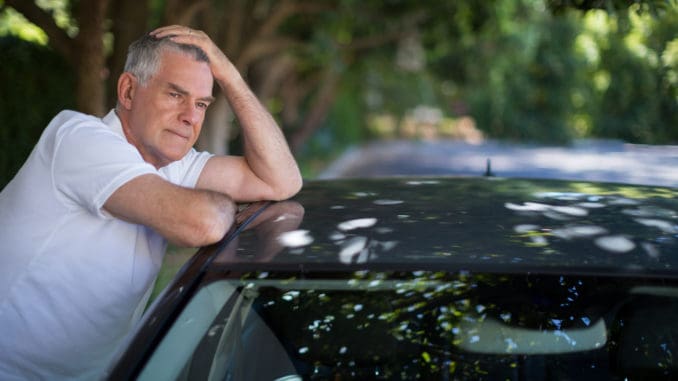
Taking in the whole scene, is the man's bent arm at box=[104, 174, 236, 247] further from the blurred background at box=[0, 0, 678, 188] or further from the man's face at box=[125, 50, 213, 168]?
the blurred background at box=[0, 0, 678, 188]

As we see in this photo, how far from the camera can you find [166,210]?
2.46 metres

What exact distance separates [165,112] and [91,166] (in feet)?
1.37

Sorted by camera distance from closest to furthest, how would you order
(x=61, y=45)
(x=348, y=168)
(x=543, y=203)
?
(x=543, y=203) < (x=61, y=45) < (x=348, y=168)

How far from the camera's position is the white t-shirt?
249 centimetres

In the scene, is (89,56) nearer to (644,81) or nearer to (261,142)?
(644,81)

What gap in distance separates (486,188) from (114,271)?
1290 millimetres

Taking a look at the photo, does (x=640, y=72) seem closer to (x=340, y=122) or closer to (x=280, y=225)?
(x=280, y=225)

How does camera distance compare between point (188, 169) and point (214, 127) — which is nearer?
point (188, 169)

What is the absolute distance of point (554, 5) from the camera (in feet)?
15.8

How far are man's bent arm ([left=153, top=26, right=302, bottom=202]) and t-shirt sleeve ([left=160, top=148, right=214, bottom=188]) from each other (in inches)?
1.0

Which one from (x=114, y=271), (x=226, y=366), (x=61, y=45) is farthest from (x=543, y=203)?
(x=61, y=45)

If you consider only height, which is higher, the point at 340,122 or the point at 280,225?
the point at 280,225

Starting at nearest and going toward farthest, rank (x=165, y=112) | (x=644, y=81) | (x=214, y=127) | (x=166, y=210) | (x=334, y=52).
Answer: (x=166, y=210)
(x=165, y=112)
(x=644, y=81)
(x=214, y=127)
(x=334, y=52)

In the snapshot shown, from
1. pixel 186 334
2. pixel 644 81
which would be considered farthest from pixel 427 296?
pixel 644 81
